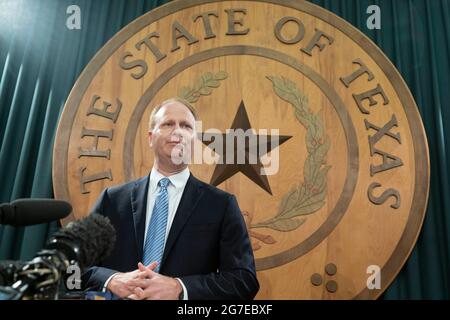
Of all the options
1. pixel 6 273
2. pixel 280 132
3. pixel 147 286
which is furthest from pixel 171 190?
pixel 6 273

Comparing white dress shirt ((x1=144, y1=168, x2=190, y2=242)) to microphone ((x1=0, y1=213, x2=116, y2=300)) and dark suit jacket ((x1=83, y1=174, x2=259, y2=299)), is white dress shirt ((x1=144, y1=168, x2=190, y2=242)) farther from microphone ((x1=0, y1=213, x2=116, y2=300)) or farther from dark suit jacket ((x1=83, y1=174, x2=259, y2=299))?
microphone ((x1=0, y1=213, x2=116, y2=300))

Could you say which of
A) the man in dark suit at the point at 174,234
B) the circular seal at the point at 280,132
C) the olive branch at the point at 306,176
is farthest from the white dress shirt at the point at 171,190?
the olive branch at the point at 306,176

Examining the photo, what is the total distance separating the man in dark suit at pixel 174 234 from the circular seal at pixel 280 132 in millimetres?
352

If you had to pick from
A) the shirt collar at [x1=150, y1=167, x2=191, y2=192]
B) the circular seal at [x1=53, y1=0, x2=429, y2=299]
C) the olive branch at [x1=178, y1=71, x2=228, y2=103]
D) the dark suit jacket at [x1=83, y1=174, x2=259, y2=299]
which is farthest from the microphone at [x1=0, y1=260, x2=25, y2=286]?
the olive branch at [x1=178, y1=71, x2=228, y2=103]

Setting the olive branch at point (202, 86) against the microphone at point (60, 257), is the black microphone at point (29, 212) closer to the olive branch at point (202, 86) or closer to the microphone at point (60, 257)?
the microphone at point (60, 257)

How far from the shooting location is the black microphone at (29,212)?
1.06 metres

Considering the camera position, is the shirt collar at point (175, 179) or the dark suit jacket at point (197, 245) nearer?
the dark suit jacket at point (197, 245)

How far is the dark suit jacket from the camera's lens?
1742mm

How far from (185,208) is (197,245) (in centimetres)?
18

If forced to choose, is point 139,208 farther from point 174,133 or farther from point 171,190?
point 174,133

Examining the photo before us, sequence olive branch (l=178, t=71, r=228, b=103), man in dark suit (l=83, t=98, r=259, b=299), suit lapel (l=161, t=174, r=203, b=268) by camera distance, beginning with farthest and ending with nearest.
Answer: olive branch (l=178, t=71, r=228, b=103), suit lapel (l=161, t=174, r=203, b=268), man in dark suit (l=83, t=98, r=259, b=299)

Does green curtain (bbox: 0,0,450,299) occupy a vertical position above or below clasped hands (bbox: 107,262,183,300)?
above
